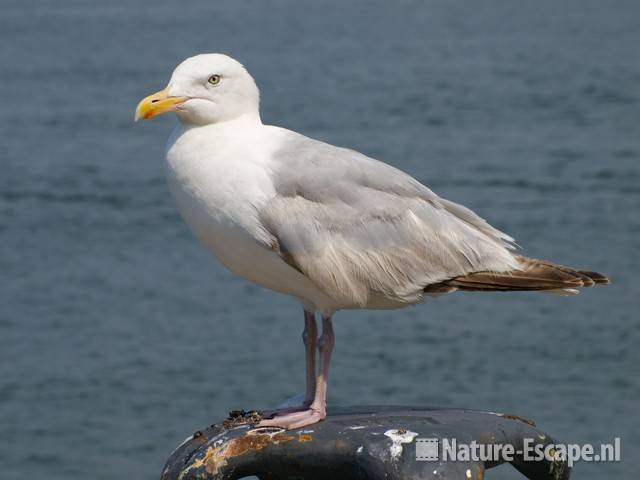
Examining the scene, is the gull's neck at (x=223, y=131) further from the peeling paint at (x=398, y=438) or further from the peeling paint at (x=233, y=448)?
the peeling paint at (x=398, y=438)

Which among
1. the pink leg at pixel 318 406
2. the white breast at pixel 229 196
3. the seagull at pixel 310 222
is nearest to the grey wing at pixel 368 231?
the seagull at pixel 310 222

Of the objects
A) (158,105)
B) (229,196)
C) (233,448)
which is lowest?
(233,448)

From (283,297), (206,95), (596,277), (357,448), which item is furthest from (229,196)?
(283,297)

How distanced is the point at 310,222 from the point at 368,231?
40 cm

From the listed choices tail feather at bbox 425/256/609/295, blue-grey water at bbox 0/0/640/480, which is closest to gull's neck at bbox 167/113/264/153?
tail feather at bbox 425/256/609/295

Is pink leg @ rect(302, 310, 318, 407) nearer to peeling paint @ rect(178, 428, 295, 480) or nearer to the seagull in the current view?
the seagull

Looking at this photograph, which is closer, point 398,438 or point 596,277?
point 398,438

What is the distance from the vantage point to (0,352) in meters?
21.2

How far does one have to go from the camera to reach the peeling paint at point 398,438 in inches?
200

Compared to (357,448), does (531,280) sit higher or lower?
higher

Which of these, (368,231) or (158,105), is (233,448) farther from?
(158,105)

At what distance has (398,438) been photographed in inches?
203

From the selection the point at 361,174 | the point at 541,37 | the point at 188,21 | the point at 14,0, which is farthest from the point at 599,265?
the point at 14,0

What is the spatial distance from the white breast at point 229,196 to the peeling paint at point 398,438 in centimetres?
127
